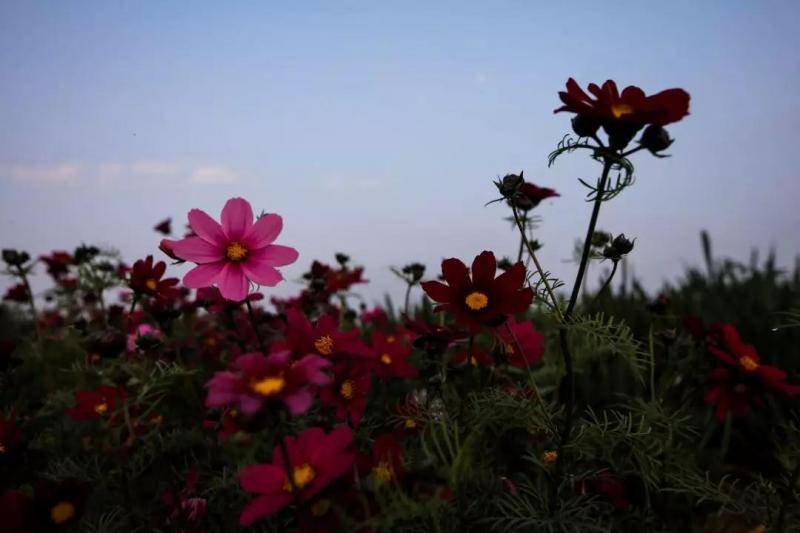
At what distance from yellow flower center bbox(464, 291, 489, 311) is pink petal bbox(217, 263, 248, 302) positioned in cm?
42

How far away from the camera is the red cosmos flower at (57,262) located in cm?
323

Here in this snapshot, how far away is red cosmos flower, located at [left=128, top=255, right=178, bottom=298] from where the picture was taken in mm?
1453

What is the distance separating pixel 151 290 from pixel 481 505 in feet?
2.99

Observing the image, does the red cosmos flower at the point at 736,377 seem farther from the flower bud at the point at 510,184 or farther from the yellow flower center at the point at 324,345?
the yellow flower center at the point at 324,345

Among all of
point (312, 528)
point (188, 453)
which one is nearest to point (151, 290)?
point (188, 453)

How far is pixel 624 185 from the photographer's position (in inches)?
37.4

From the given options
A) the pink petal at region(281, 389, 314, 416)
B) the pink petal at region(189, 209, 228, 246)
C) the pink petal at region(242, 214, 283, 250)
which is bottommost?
the pink petal at region(281, 389, 314, 416)

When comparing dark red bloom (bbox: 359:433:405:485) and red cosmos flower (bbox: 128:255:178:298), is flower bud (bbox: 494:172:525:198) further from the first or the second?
red cosmos flower (bbox: 128:255:178:298)

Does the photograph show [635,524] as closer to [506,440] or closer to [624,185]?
[506,440]

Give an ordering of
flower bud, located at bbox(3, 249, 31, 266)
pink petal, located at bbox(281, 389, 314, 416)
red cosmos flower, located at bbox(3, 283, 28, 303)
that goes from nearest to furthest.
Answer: pink petal, located at bbox(281, 389, 314, 416)
flower bud, located at bbox(3, 249, 31, 266)
red cosmos flower, located at bbox(3, 283, 28, 303)

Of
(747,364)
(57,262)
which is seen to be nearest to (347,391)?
(747,364)

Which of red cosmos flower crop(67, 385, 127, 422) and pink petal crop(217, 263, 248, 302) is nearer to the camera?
pink petal crop(217, 263, 248, 302)

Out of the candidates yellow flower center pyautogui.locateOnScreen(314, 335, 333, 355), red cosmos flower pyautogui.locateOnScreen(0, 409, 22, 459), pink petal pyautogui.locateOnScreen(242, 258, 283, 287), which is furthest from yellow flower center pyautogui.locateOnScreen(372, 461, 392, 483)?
red cosmos flower pyautogui.locateOnScreen(0, 409, 22, 459)

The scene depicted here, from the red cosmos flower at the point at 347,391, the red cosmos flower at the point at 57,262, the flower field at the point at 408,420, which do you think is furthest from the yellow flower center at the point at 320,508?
the red cosmos flower at the point at 57,262
